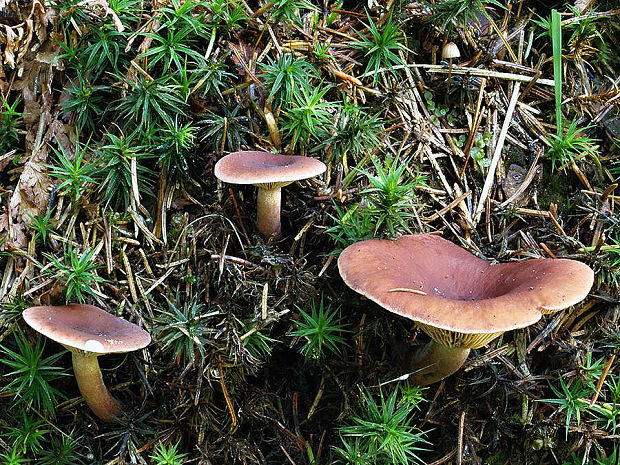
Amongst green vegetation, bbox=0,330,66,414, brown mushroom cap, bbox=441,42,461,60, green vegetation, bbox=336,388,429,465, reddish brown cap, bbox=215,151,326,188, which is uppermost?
brown mushroom cap, bbox=441,42,461,60

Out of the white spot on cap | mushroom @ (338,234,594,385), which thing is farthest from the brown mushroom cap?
the white spot on cap

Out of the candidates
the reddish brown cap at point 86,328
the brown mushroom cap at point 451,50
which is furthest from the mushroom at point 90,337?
the brown mushroom cap at point 451,50

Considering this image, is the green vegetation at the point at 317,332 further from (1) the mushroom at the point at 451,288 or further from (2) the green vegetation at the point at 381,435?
(1) the mushroom at the point at 451,288

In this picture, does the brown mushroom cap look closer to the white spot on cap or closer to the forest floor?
the forest floor

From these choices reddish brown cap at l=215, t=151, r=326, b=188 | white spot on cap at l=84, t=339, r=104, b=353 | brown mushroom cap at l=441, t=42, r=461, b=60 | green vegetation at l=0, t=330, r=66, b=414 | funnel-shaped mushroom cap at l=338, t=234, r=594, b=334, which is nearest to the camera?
funnel-shaped mushroom cap at l=338, t=234, r=594, b=334

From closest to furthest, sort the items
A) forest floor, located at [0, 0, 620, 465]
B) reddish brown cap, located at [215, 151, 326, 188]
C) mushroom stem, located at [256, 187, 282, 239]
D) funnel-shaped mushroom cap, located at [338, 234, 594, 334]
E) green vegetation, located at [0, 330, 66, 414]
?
funnel-shaped mushroom cap, located at [338, 234, 594, 334]
reddish brown cap, located at [215, 151, 326, 188]
green vegetation, located at [0, 330, 66, 414]
forest floor, located at [0, 0, 620, 465]
mushroom stem, located at [256, 187, 282, 239]

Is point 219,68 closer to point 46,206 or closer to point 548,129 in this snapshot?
point 46,206
